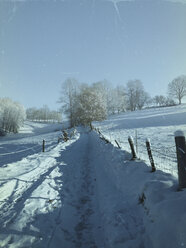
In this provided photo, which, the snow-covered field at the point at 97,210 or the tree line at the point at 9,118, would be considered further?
the tree line at the point at 9,118

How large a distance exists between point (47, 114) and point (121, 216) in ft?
375

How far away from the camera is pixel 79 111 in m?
31.8

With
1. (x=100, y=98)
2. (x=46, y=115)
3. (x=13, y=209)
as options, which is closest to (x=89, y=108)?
(x=100, y=98)

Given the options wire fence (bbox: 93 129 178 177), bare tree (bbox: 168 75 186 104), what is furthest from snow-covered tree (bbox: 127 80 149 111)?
wire fence (bbox: 93 129 178 177)

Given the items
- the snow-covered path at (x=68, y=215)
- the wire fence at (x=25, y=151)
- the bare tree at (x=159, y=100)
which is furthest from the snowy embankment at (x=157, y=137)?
the bare tree at (x=159, y=100)

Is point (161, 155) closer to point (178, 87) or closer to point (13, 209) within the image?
point (13, 209)

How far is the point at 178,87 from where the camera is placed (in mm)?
43406

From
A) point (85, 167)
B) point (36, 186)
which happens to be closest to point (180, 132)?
point (36, 186)

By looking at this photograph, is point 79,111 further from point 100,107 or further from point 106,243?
point 106,243

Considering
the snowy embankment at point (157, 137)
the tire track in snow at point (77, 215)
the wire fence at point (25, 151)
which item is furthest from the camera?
the wire fence at point (25, 151)

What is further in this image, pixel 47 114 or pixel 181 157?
pixel 47 114

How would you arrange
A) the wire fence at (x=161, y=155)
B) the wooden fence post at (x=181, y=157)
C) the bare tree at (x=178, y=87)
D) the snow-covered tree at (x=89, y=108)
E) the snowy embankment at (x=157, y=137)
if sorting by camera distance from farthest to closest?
the bare tree at (x=178, y=87)
the snow-covered tree at (x=89, y=108)
the snowy embankment at (x=157, y=137)
the wire fence at (x=161, y=155)
the wooden fence post at (x=181, y=157)

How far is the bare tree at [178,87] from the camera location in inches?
1670

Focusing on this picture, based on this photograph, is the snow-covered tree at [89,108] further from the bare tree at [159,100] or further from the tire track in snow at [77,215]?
the bare tree at [159,100]
